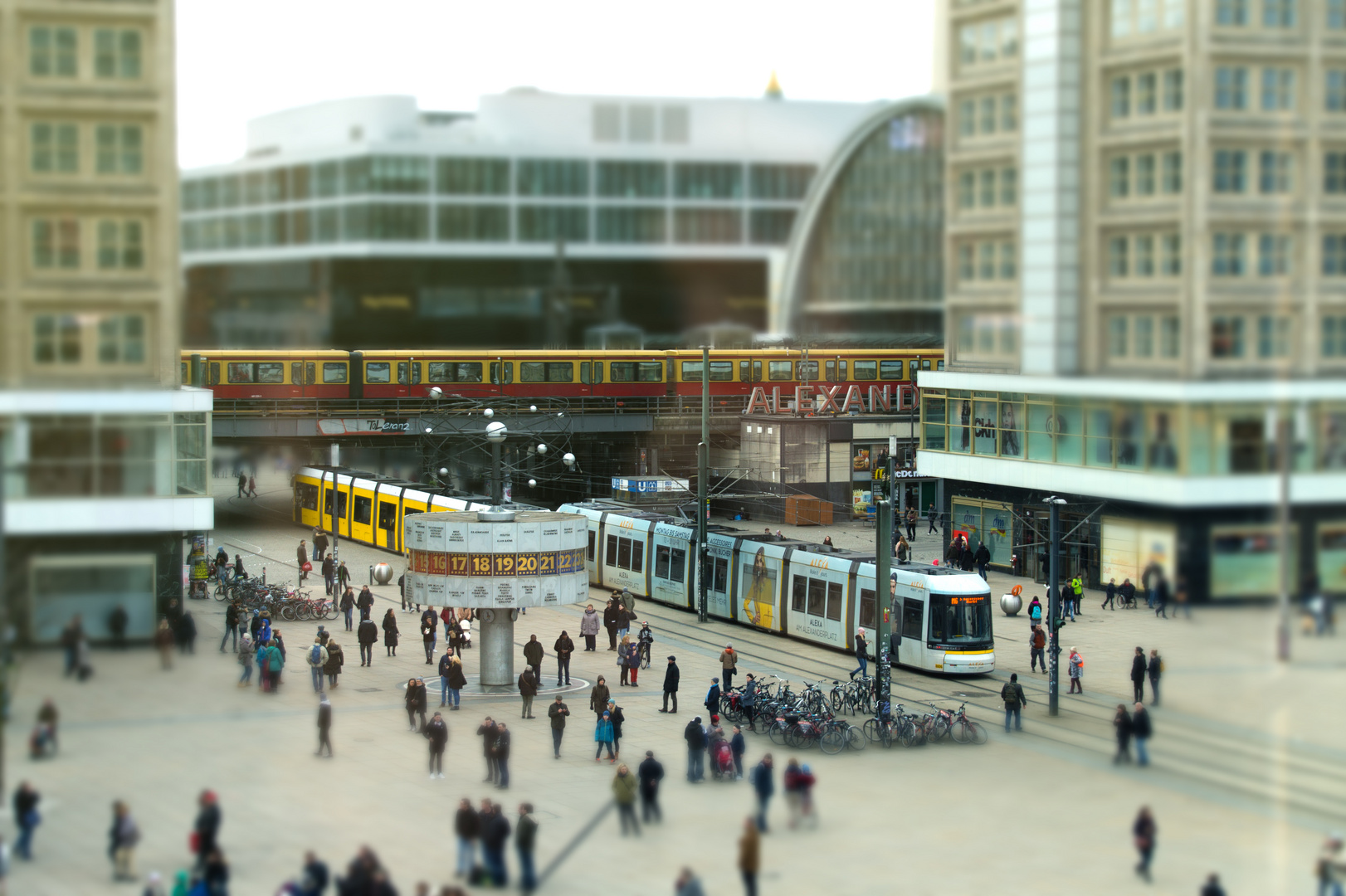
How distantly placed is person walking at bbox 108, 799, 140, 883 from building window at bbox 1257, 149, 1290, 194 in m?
8.37

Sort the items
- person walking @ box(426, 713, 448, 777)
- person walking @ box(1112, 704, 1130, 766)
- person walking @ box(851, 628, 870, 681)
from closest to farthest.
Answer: person walking @ box(1112, 704, 1130, 766) < person walking @ box(426, 713, 448, 777) < person walking @ box(851, 628, 870, 681)

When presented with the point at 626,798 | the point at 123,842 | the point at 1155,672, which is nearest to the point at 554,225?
the point at 123,842

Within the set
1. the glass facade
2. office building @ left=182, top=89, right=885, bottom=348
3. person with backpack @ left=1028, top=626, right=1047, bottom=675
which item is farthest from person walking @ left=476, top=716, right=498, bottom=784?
person with backpack @ left=1028, top=626, right=1047, bottom=675

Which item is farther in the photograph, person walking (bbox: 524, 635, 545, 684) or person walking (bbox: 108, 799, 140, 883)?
person walking (bbox: 524, 635, 545, 684)

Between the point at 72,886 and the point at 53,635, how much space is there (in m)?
2.00

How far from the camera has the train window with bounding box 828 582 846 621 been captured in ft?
81.1

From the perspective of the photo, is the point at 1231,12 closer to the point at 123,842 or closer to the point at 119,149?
the point at 119,149

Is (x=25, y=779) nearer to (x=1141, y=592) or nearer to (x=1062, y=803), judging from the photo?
(x=1141, y=592)

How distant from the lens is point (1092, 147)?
862cm

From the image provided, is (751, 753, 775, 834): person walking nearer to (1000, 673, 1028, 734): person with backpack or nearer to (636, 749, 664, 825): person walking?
(636, 749, 664, 825): person walking

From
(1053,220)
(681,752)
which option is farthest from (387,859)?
(1053,220)

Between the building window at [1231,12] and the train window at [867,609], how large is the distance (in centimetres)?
1606

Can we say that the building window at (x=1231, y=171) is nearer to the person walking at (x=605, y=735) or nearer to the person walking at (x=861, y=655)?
the person walking at (x=605, y=735)

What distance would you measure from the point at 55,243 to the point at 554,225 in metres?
3.20
